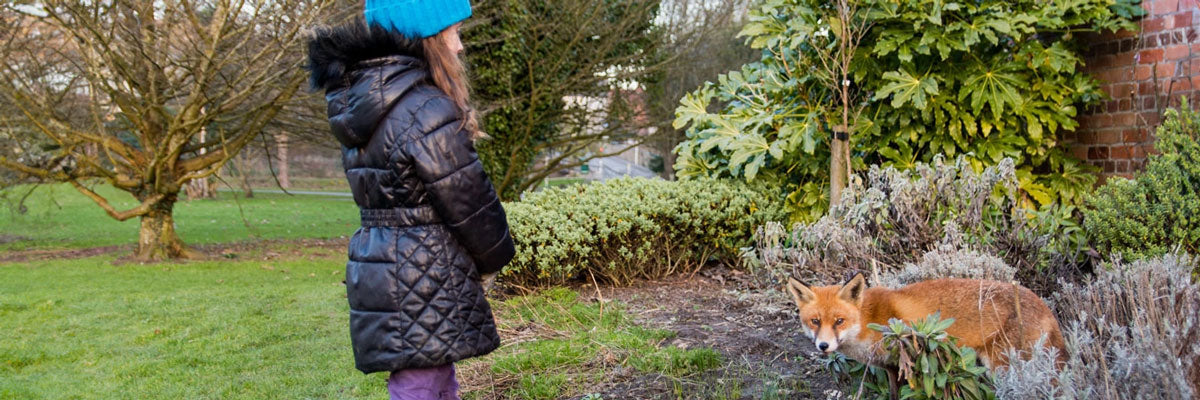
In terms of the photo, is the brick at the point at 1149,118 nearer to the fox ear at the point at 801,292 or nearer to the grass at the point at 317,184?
the fox ear at the point at 801,292

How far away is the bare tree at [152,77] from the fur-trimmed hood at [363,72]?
6.29 m

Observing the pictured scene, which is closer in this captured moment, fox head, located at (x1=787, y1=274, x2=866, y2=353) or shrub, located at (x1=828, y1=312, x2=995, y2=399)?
shrub, located at (x1=828, y1=312, x2=995, y2=399)

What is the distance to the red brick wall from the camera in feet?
17.6

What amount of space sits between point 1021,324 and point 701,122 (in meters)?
5.42

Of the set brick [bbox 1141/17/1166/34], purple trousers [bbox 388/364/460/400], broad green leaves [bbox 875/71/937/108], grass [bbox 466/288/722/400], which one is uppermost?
brick [bbox 1141/17/1166/34]

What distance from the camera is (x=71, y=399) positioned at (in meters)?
4.48

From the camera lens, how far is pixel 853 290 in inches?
115

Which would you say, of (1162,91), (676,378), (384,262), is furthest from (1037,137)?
(384,262)

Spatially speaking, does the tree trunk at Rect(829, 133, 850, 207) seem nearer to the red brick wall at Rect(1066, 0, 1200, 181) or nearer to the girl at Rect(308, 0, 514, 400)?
the red brick wall at Rect(1066, 0, 1200, 181)

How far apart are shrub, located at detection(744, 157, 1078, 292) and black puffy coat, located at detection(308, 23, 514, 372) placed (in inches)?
102

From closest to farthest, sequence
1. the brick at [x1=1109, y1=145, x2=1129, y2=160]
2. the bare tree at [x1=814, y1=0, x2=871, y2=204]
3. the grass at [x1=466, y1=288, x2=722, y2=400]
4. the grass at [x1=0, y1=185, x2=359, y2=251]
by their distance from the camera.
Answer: the grass at [x1=466, y1=288, x2=722, y2=400] → the brick at [x1=1109, y1=145, x2=1129, y2=160] → the bare tree at [x1=814, y1=0, x2=871, y2=204] → the grass at [x1=0, y1=185, x2=359, y2=251]

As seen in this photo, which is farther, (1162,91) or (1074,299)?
(1162,91)

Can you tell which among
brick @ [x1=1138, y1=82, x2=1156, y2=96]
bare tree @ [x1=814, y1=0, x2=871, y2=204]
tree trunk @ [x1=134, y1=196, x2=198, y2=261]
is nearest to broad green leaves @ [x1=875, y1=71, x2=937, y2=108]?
bare tree @ [x1=814, y1=0, x2=871, y2=204]

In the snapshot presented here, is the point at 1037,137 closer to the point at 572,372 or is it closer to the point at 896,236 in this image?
the point at 896,236
